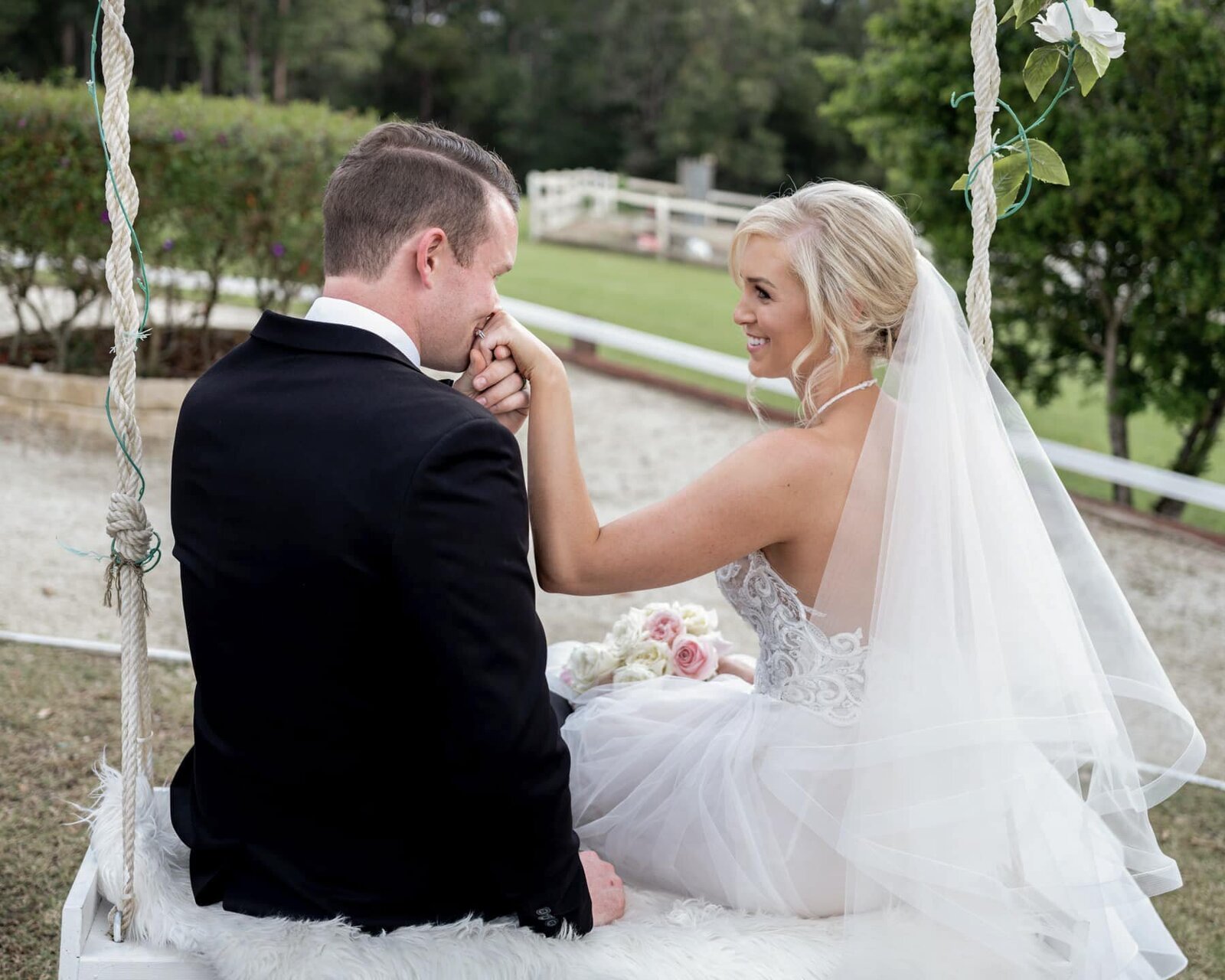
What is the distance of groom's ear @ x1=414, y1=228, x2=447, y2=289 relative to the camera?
2.21m

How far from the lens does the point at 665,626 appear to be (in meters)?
3.18

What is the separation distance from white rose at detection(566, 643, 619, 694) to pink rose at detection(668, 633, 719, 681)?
16 cm

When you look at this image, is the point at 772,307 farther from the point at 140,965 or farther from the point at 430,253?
the point at 140,965

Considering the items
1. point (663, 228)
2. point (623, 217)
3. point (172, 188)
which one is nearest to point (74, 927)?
point (172, 188)

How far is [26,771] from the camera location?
3.88m

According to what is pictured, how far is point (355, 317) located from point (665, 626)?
1330mm

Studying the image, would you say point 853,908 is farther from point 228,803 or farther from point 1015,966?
point 228,803

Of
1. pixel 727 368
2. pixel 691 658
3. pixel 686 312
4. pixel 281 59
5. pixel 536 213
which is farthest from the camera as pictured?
pixel 281 59

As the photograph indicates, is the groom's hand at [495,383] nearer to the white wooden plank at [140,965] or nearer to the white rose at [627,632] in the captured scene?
the white rose at [627,632]

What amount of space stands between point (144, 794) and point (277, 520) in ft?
2.87

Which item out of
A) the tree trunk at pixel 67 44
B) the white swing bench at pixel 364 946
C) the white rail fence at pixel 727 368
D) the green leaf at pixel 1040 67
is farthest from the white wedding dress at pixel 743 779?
the tree trunk at pixel 67 44

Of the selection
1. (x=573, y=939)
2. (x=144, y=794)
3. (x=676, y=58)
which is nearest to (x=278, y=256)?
(x=144, y=794)

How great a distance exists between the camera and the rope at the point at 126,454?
2.11 m

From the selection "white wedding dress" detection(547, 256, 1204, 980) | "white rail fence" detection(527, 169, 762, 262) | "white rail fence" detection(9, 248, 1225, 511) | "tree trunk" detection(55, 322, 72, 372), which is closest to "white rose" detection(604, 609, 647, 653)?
"white wedding dress" detection(547, 256, 1204, 980)
